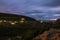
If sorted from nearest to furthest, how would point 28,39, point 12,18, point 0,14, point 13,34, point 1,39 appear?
1. point 1,39
2. point 13,34
3. point 28,39
4. point 0,14
5. point 12,18

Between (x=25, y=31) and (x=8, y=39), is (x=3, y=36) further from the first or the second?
(x=25, y=31)

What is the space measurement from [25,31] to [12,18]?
1617mm

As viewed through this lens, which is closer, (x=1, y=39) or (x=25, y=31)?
(x=1, y=39)

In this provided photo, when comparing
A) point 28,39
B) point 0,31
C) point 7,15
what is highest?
point 7,15

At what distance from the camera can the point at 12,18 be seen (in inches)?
384

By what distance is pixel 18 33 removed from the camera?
800 centimetres

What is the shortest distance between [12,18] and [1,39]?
3.00m

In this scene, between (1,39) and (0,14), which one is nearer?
(1,39)

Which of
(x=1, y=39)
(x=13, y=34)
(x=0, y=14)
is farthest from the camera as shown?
(x=0, y=14)

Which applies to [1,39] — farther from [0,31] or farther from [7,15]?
[7,15]

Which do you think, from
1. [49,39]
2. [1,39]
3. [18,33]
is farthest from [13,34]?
[49,39]

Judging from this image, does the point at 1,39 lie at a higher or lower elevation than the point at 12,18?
lower

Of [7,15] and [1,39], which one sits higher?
[7,15]

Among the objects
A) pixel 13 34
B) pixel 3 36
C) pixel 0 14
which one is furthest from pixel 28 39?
pixel 0 14
